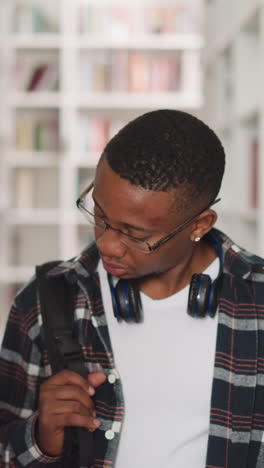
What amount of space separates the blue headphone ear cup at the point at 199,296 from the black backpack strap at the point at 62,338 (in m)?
0.17


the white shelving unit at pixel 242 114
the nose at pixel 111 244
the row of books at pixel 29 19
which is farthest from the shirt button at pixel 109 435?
the row of books at pixel 29 19

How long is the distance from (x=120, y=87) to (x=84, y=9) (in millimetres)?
636

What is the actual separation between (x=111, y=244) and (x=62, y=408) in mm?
215

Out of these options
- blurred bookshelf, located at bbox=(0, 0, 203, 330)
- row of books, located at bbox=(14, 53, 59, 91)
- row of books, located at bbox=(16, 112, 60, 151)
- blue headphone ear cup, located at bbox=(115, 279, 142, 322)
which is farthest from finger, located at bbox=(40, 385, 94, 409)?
row of books, located at bbox=(14, 53, 59, 91)

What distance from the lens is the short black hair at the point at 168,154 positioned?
0.84 metres

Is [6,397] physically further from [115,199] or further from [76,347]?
[115,199]

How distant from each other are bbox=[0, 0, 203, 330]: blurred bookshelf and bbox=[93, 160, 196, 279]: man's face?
406cm

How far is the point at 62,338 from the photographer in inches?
34.3

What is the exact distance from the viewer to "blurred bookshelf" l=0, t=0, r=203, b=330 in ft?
16.2

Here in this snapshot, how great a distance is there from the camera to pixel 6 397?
3.08 ft

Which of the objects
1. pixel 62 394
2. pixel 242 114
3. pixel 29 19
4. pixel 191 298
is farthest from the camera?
pixel 29 19

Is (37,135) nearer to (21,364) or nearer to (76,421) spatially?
(21,364)

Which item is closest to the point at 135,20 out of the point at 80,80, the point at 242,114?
the point at 80,80

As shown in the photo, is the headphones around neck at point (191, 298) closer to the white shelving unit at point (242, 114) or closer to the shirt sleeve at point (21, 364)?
the shirt sleeve at point (21, 364)
